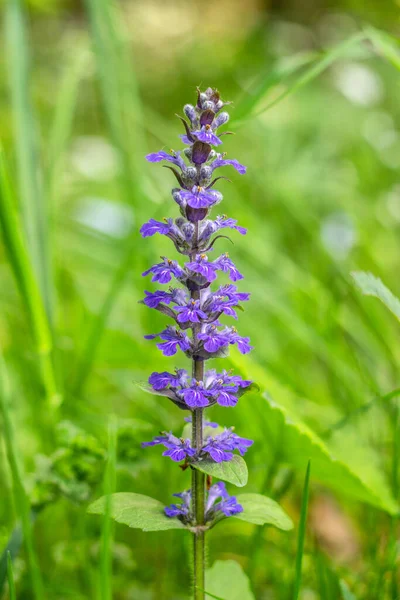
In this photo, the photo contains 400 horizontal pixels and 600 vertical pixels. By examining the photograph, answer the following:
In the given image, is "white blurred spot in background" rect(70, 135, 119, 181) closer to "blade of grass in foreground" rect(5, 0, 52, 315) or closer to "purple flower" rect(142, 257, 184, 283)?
"blade of grass in foreground" rect(5, 0, 52, 315)

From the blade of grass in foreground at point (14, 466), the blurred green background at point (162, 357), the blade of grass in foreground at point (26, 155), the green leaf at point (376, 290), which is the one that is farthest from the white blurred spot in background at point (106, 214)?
the green leaf at point (376, 290)

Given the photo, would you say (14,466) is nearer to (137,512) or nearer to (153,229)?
(137,512)

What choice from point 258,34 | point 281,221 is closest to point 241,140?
point 281,221

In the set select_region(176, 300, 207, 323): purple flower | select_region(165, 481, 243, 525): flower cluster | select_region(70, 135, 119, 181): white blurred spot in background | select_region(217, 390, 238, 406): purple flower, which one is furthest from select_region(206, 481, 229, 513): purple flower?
select_region(70, 135, 119, 181): white blurred spot in background

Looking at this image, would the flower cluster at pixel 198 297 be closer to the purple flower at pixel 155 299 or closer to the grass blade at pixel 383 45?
the purple flower at pixel 155 299

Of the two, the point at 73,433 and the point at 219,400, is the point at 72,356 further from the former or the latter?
the point at 219,400

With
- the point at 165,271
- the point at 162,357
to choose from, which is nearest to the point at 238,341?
the point at 165,271
